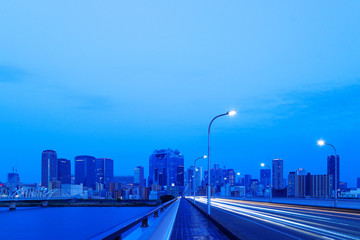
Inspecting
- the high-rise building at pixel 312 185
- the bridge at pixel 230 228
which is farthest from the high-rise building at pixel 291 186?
the bridge at pixel 230 228

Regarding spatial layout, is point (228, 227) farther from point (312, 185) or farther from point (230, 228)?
point (312, 185)

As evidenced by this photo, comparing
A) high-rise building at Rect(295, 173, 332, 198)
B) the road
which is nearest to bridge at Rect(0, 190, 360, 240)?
the road

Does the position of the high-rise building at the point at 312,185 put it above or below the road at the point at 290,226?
below

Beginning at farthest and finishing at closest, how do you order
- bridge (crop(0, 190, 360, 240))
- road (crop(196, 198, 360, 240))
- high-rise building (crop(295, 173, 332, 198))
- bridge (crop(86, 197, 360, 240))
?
high-rise building (crop(295, 173, 332, 198))
road (crop(196, 198, 360, 240))
bridge (crop(86, 197, 360, 240))
bridge (crop(0, 190, 360, 240))

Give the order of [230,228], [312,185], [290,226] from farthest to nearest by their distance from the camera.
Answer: [312,185]
[290,226]
[230,228]

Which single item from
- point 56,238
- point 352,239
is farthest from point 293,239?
point 56,238

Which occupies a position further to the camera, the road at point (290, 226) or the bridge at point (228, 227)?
the road at point (290, 226)

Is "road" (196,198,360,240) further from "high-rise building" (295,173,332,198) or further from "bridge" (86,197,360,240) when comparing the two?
"high-rise building" (295,173,332,198)

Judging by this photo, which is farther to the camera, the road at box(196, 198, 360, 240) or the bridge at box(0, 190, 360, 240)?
the road at box(196, 198, 360, 240)

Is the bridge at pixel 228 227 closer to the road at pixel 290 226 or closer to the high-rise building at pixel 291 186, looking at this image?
the road at pixel 290 226

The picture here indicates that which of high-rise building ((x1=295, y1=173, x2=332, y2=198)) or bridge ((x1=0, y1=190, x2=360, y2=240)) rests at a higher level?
bridge ((x1=0, y1=190, x2=360, y2=240))

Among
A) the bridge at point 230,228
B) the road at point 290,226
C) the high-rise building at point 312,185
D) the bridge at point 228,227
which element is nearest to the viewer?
the bridge at point 228,227

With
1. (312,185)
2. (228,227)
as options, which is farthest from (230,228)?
(312,185)

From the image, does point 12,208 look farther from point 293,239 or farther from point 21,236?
point 293,239
